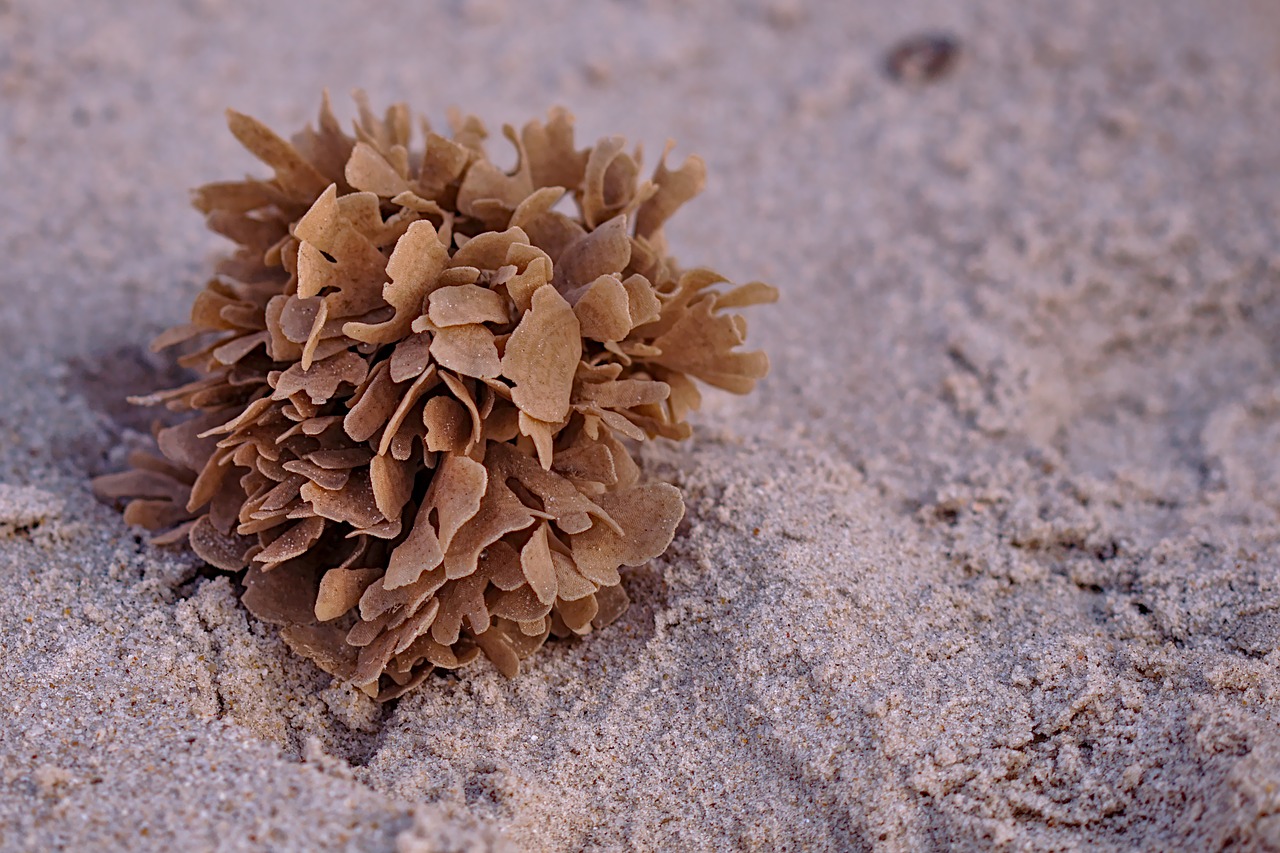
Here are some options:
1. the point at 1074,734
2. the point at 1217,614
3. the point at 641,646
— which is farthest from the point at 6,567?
the point at 1217,614

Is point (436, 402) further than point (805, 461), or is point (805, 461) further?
point (805, 461)

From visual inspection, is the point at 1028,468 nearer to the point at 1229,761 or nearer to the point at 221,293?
the point at 1229,761

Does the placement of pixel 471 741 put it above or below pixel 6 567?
above

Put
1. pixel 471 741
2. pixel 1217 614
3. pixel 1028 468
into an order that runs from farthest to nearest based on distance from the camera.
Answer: pixel 1028 468 < pixel 1217 614 < pixel 471 741
